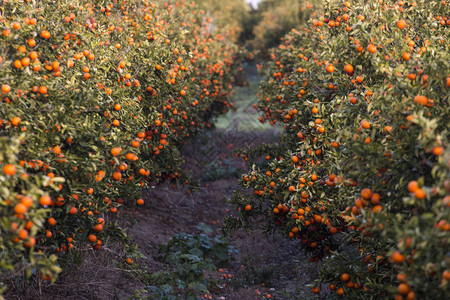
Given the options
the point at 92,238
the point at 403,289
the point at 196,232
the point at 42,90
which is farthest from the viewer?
the point at 196,232

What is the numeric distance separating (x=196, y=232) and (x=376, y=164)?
5128 mm

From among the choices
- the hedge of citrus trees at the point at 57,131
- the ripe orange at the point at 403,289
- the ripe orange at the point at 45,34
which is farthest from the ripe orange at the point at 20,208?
the ripe orange at the point at 403,289

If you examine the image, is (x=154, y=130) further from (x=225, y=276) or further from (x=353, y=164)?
(x=353, y=164)

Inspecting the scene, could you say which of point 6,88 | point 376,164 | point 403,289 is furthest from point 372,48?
point 6,88

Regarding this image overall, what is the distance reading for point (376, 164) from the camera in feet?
10.2

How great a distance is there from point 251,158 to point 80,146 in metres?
3.73

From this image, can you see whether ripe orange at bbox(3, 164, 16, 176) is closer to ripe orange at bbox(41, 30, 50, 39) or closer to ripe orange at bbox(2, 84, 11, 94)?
ripe orange at bbox(2, 84, 11, 94)

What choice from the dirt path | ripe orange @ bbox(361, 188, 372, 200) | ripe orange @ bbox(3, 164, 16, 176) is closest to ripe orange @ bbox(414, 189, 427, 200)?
ripe orange @ bbox(361, 188, 372, 200)

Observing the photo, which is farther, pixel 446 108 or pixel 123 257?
pixel 123 257

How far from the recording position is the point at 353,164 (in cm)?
327

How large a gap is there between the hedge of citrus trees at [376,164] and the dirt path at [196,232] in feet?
3.20

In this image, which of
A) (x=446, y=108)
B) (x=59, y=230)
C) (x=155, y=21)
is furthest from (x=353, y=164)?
(x=155, y=21)

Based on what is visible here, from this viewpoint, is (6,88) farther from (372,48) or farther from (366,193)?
(372,48)

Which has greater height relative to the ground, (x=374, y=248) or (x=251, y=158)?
(x=251, y=158)
